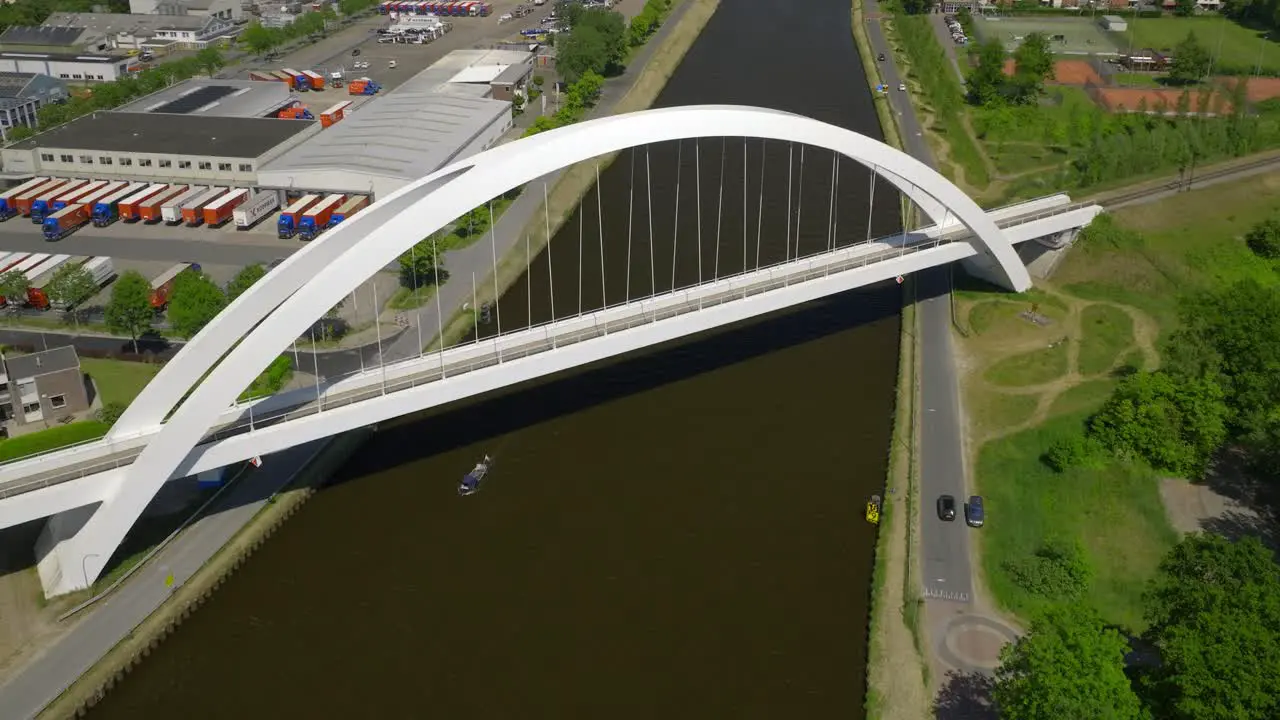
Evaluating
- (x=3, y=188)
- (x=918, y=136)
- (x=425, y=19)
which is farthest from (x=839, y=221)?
(x=425, y=19)

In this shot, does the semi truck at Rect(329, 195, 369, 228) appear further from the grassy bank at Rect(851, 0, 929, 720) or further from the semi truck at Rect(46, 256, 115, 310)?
the grassy bank at Rect(851, 0, 929, 720)

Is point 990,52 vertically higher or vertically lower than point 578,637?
higher

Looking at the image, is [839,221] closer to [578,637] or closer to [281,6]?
[578,637]

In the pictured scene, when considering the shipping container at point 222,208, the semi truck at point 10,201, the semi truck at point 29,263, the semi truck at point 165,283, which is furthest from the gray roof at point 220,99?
the semi truck at point 165,283

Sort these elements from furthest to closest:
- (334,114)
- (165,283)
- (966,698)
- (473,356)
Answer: (334,114) → (165,283) → (473,356) → (966,698)

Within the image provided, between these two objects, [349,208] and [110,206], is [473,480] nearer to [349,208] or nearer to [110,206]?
[349,208]

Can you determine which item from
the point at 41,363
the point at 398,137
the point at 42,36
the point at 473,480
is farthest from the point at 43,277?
the point at 42,36

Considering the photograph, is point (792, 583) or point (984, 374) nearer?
point (792, 583)
